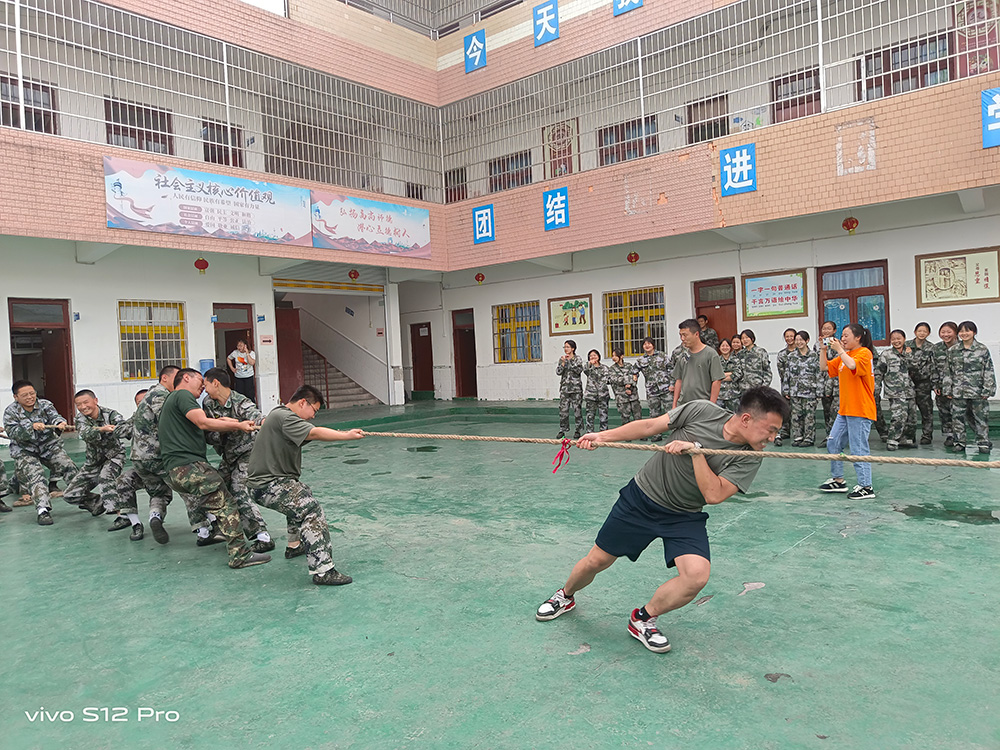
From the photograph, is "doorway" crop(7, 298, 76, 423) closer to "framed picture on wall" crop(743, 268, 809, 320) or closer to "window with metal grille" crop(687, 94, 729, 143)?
"window with metal grille" crop(687, 94, 729, 143)

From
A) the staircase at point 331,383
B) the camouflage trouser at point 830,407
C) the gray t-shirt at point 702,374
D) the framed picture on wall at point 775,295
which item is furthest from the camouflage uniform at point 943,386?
the staircase at point 331,383

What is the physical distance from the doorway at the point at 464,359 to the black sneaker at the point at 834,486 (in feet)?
37.5

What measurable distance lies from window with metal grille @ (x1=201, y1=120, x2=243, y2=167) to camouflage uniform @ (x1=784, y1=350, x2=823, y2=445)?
9171 millimetres

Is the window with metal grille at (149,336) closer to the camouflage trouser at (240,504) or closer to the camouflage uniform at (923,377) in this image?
the camouflage trouser at (240,504)

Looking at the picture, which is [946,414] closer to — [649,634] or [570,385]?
[570,385]

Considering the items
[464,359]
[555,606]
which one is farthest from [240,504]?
[464,359]

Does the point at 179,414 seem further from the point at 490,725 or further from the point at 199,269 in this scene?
the point at 199,269

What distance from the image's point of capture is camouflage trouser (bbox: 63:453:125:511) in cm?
609

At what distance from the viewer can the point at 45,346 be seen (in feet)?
37.9

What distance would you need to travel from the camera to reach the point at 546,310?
14969 millimetres

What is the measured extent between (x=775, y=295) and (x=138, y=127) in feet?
35.0

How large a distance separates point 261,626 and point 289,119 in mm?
10859

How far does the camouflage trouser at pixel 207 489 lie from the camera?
4723mm

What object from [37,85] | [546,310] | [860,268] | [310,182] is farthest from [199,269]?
[860,268]
